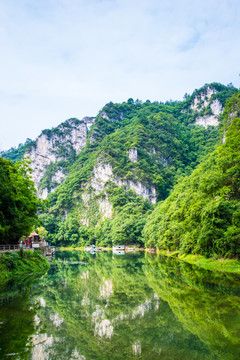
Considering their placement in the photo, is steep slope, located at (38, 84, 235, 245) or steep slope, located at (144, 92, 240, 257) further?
steep slope, located at (38, 84, 235, 245)

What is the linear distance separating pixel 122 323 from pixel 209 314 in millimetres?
3968

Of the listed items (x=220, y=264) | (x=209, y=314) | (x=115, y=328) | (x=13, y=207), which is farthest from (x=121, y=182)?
(x=115, y=328)

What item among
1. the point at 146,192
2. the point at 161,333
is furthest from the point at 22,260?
the point at 146,192

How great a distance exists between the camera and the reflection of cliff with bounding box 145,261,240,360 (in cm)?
923

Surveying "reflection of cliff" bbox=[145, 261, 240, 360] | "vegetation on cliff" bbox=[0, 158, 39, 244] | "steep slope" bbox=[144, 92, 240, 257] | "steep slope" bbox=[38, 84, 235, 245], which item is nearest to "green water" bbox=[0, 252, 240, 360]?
"reflection of cliff" bbox=[145, 261, 240, 360]

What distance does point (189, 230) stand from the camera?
131 feet

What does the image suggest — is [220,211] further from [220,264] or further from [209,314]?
[209,314]

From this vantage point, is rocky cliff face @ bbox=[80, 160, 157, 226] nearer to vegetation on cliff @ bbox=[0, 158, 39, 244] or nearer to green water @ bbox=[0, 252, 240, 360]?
vegetation on cliff @ bbox=[0, 158, 39, 244]

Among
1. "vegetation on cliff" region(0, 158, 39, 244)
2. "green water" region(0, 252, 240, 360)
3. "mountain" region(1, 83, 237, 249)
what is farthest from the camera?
"mountain" region(1, 83, 237, 249)

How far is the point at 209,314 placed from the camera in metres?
12.6

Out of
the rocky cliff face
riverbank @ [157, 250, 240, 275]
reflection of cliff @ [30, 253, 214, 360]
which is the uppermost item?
the rocky cliff face

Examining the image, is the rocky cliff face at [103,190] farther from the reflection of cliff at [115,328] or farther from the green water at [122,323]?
the reflection of cliff at [115,328]

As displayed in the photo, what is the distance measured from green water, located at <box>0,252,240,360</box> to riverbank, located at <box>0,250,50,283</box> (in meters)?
6.79

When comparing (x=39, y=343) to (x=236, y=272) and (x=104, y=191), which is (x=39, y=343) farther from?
(x=104, y=191)
